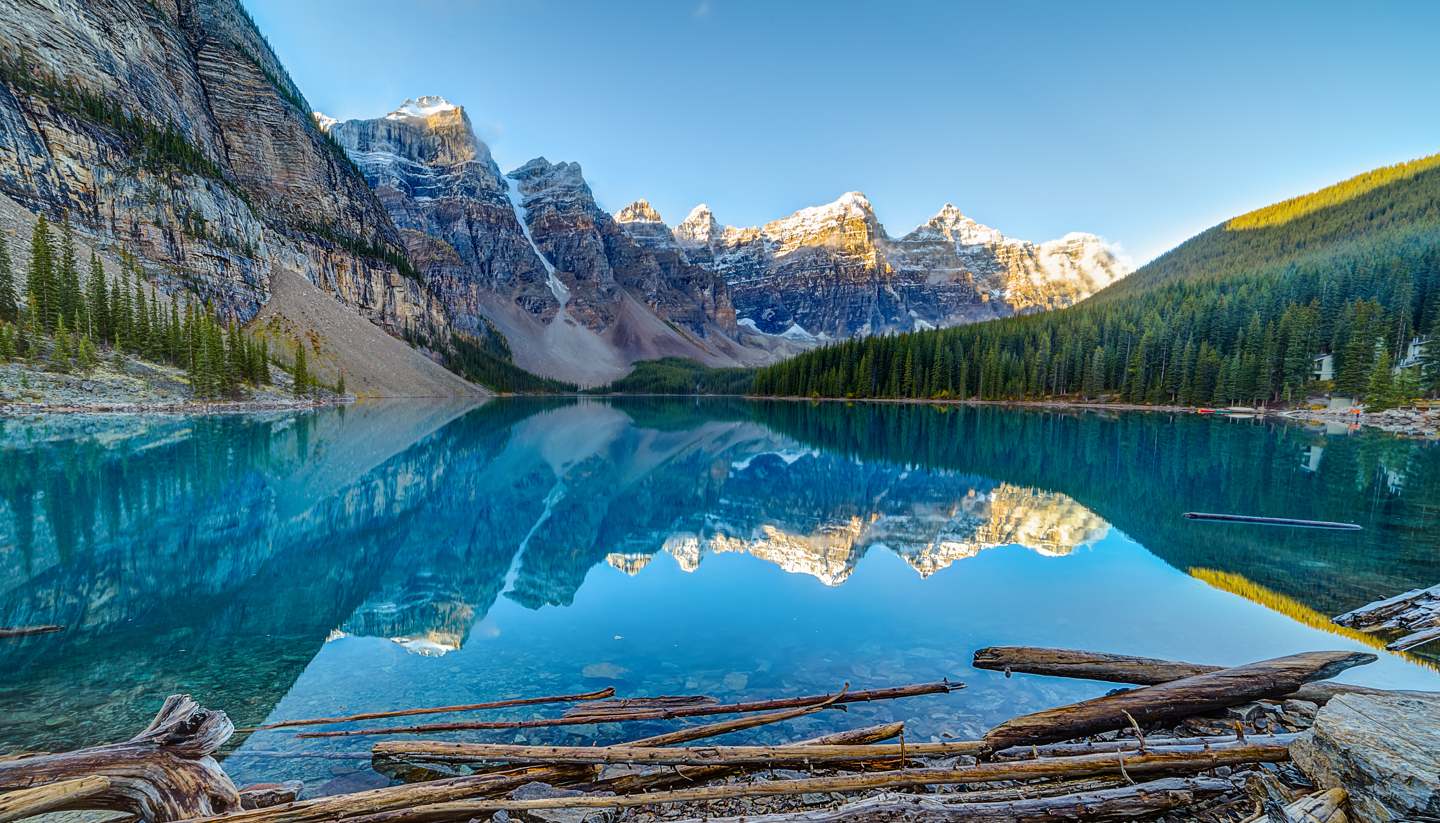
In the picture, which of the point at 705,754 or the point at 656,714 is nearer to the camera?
the point at 705,754

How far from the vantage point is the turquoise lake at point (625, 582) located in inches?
289

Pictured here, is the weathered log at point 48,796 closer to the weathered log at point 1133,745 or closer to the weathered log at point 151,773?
the weathered log at point 151,773

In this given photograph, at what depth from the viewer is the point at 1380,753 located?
327 centimetres

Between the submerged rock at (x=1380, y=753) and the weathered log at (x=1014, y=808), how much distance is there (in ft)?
2.41

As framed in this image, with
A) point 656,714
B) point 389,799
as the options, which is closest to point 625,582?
point 656,714

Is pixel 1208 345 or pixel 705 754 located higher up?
pixel 1208 345

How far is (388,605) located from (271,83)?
157m

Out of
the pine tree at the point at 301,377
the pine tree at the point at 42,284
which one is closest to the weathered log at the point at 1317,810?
the pine tree at the point at 42,284

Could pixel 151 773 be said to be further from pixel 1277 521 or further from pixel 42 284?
pixel 42 284

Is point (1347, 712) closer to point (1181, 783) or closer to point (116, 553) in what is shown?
point (1181, 783)

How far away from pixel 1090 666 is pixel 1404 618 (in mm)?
6098

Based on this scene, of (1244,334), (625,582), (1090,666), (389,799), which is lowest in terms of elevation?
(625,582)

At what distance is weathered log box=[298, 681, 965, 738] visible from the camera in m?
5.80

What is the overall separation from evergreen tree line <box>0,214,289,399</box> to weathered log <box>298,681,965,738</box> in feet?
215
